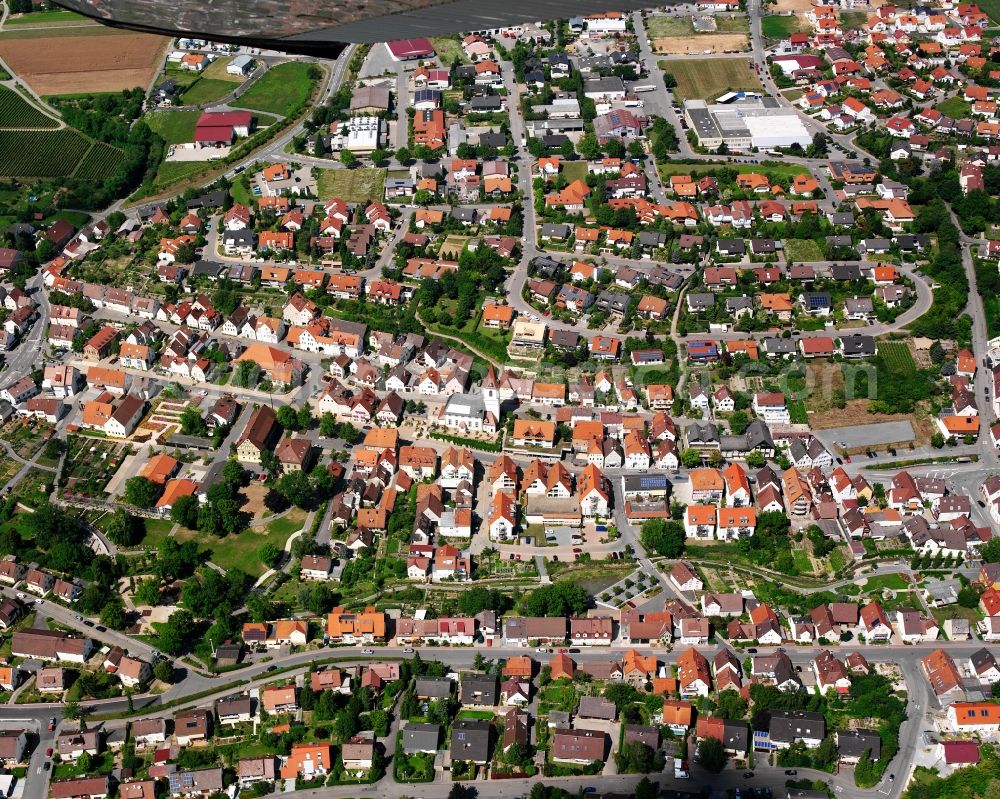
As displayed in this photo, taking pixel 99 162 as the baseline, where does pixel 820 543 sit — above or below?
below

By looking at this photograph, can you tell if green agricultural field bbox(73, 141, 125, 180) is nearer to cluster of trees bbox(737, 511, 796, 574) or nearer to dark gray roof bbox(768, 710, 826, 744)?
cluster of trees bbox(737, 511, 796, 574)

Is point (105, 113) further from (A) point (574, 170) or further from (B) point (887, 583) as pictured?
(B) point (887, 583)

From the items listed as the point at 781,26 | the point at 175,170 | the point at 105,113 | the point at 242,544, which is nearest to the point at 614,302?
the point at 242,544

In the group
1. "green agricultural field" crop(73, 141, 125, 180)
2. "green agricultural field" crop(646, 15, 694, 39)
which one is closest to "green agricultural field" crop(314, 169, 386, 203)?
"green agricultural field" crop(73, 141, 125, 180)

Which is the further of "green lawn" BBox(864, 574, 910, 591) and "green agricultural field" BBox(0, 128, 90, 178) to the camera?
"green agricultural field" BBox(0, 128, 90, 178)

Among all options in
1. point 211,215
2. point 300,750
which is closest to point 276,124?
point 211,215
